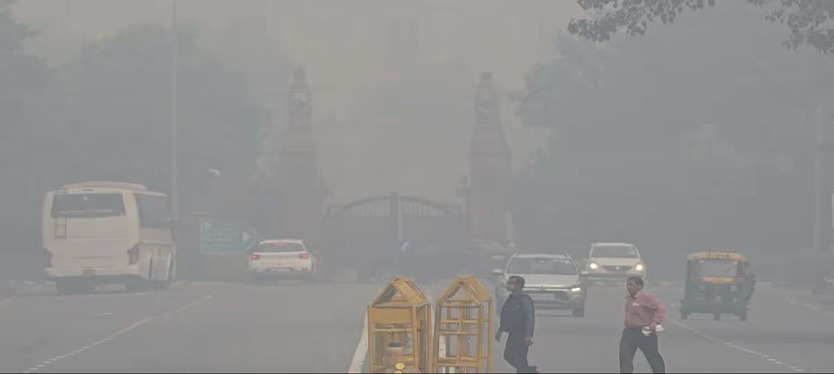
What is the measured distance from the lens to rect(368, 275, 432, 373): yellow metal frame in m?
23.5

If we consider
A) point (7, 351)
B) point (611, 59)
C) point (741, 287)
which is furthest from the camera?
point (611, 59)

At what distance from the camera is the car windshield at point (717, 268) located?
4594 centimetres

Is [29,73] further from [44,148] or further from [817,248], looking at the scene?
[817,248]

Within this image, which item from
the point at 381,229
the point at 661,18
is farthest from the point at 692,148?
the point at 661,18

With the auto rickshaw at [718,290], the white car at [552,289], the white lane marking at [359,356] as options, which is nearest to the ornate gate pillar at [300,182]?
the white car at [552,289]

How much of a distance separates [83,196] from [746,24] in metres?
38.6

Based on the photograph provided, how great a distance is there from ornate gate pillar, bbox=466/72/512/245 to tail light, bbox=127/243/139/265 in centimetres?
2505

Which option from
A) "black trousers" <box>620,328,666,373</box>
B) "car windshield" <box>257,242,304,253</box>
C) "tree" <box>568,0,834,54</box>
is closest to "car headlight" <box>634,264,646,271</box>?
"car windshield" <box>257,242,304,253</box>

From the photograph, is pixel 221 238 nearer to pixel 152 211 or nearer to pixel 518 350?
pixel 152 211

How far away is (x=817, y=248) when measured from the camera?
71562mm

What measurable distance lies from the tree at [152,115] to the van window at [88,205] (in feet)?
86.9

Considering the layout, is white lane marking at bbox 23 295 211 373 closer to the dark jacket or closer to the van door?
the van door

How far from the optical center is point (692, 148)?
295 feet

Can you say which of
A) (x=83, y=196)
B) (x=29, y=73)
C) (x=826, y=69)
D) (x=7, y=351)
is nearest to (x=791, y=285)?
(x=826, y=69)
